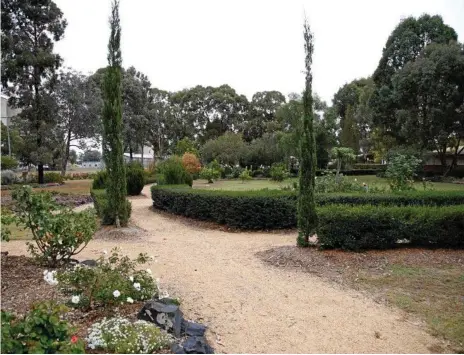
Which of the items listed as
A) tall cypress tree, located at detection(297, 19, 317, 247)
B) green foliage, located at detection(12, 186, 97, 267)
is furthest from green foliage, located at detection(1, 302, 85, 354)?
tall cypress tree, located at detection(297, 19, 317, 247)

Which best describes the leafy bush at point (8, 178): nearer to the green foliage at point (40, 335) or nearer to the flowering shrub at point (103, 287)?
the flowering shrub at point (103, 287)

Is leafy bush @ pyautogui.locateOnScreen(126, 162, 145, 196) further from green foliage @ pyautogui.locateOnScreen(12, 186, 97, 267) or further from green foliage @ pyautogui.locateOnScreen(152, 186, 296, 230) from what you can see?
green foliage @ pyautogui.locateOnScreen(12, 186, 97, 267)

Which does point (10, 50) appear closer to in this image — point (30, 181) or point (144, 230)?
point (30, 181)

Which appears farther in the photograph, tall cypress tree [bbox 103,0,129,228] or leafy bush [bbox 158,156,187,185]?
leafy bush [bbox 158,156,187,185]

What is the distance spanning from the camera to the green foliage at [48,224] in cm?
507

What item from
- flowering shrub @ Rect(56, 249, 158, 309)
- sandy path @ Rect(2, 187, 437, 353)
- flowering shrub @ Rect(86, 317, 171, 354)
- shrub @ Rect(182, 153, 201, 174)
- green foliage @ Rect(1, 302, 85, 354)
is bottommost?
sandy path @ Rect(2, 187, 437, 353)

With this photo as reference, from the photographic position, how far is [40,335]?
8.45 ft

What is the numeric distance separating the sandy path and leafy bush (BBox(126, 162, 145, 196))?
434 inches

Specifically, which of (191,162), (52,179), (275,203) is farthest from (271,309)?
(52,179)

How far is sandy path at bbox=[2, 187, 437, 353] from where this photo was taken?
361 centimetres

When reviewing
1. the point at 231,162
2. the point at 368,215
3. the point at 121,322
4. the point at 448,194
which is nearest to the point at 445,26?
the point at 231,162

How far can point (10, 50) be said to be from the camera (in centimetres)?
2181

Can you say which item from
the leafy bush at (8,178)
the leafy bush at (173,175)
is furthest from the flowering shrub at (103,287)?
the leafy bush at (8,178)

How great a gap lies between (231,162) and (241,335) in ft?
105
